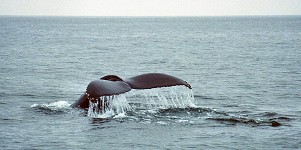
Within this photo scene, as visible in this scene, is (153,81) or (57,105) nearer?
(153,81)

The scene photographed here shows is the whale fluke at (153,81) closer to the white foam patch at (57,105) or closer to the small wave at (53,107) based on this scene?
the small wave at (53,107)

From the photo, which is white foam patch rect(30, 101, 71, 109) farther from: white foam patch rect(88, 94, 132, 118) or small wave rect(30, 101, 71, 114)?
white foam patch rect(88, 94, 132, 118)

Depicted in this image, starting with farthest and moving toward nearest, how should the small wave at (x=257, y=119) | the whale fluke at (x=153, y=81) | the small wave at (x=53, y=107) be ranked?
the small wave at (x=53, y=107) < the small wave at (x=257, y=119) < the whale fluke at (x=153, y=81)

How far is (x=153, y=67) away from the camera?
43.9 metres

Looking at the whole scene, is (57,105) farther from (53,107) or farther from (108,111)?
(108,111)

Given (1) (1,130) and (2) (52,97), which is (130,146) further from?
(2) (52,97)

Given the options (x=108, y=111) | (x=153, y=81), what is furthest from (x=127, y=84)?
(x=108, y=111)

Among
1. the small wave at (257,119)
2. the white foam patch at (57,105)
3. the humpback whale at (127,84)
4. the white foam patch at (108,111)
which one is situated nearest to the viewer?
the humpback whale at (127,84)

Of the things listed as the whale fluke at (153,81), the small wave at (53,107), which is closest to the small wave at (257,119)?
the whale fluke at (153,81)

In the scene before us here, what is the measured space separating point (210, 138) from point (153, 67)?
29.1m

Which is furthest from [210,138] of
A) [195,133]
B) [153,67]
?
[153,67]

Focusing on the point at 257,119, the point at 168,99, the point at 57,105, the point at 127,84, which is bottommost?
the point at 168,99

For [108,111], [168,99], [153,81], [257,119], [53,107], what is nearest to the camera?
[153,81]

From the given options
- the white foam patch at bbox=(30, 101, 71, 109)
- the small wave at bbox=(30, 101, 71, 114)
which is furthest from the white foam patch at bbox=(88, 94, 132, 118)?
the white foam patch at bbox=(30, 101, 71, 109)
